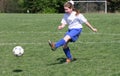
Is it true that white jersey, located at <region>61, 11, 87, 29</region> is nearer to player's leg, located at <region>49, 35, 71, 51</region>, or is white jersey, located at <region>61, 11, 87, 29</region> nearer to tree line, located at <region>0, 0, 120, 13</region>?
player's leg, located at <region>49, 35, 71, 51</region>

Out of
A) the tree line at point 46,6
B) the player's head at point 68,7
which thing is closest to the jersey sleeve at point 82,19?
the player's head at point 68,7

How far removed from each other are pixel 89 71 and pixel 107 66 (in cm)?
78

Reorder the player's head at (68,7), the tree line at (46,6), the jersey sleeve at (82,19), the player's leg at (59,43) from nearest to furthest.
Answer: the player's leg at (59,43), the player's head at (68,7), the jersey sleeve at (82,19), the tree line at (46,6)

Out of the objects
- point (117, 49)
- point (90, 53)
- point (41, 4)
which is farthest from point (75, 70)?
point (41, 4)

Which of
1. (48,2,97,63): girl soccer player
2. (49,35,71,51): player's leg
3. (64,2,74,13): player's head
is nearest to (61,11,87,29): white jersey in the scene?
(48,2,97,63): girl soccer player

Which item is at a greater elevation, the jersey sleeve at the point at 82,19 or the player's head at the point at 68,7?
the player's head at the point at 68,7

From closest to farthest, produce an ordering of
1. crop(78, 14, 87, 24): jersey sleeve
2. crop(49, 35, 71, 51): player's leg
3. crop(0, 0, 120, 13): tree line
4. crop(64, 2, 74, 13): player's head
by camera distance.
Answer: crop(49, 35, 71, 51): player's leg, crop(64, 2, 74, 13): player's head, crop(78, 14, 87, 24): jersey sleeve, crop(0, 0, 120, 13): tree line

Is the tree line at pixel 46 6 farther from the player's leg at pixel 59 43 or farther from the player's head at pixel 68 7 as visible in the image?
the player's leg at pixel 59 43

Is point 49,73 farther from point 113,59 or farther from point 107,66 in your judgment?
point 113,59

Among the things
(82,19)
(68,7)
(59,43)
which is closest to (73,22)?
(82,19)

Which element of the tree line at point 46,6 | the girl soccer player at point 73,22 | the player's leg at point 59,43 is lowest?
the tree line at point 46,6

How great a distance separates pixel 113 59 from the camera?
10.5 meters

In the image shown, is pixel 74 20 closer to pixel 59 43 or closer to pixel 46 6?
pixel 59 43

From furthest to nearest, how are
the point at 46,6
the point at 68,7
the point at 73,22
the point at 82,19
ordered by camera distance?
1. the point at 46,6
2. the point at 73,22
3. the point at 82,19
4. the point at 68,7
